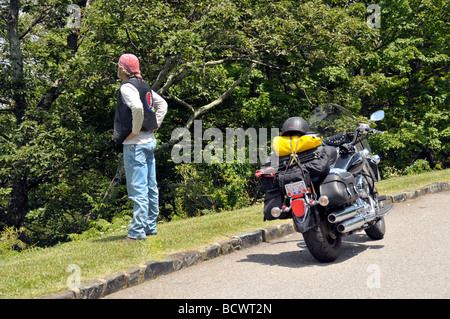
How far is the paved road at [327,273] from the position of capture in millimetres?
4566

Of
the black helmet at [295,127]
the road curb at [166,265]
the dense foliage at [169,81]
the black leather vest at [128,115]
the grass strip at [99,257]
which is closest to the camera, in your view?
the road curb at [166,265]

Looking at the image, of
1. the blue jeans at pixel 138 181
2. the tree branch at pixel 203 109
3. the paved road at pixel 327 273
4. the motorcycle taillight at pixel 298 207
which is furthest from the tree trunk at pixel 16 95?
the motorcycle taillight at pixel 298 207

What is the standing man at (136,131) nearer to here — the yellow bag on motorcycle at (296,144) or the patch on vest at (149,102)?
the patch on vest at (149,102)

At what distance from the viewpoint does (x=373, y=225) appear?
264 inches

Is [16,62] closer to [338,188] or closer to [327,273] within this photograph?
[338,188]

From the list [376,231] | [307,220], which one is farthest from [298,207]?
[376,231]

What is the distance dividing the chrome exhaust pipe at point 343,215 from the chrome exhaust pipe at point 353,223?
50 mm

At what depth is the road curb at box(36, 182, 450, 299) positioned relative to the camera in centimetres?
471

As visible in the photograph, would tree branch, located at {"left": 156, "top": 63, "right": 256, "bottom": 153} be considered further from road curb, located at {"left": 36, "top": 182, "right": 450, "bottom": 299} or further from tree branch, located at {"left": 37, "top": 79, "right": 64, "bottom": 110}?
road curb, located at {"left": 36, "top": 182, "right": 450, "bottom": 299}

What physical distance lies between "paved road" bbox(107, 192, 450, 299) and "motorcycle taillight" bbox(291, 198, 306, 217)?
62cm

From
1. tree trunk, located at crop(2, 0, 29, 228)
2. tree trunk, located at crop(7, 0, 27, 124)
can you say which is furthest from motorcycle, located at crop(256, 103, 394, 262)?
tree trunk, located at crop(7, 0, 27, 124)

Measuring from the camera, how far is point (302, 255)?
6297 mm

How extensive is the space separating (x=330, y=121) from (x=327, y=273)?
2241 mm
